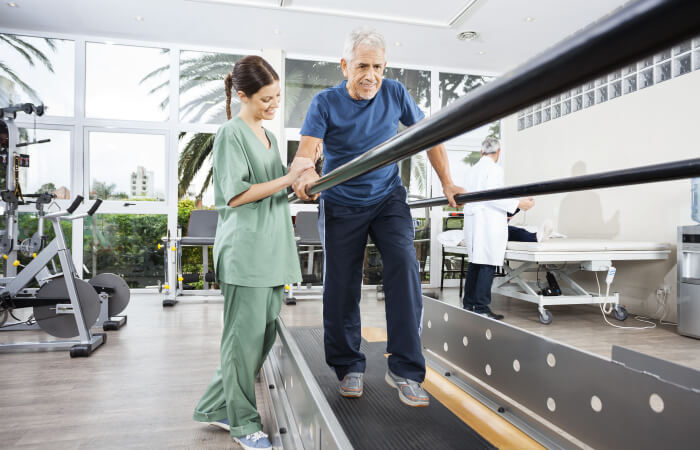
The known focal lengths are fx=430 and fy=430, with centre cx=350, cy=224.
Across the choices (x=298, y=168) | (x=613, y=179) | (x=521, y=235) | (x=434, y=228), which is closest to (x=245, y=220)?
(x=298, y=168)

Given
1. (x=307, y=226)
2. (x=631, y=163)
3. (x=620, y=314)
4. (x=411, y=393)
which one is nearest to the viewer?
(x=411, y=393)

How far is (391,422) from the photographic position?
4.22 ft

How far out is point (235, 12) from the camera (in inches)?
179

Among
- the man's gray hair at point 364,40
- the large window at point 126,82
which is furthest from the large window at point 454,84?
the man's gray hair at point 364,40

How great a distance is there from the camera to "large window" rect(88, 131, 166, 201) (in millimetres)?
5301

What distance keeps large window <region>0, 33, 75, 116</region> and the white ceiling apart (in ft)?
0.58

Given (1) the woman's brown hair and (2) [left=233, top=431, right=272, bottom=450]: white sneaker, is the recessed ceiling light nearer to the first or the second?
(1) the woman's brown hair

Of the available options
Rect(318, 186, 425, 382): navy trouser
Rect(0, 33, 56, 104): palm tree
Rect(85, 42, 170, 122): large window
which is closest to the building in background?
Rect(85, 42, 170, 122): large window

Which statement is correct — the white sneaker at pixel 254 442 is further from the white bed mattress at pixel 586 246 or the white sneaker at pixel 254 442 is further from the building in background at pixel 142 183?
the building in background at pixel 142 183

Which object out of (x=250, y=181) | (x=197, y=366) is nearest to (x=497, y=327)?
(x=250, y=181)

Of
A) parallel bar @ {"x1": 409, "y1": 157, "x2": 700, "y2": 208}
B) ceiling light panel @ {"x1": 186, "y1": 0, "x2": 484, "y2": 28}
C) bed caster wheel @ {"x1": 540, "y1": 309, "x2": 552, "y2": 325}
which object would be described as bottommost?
bed caster wheel @ {"x1": 540, "y1": 309, "x2": 552, "y2": 325}

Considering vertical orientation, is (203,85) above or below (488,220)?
above

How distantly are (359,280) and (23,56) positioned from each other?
5778 millimetres

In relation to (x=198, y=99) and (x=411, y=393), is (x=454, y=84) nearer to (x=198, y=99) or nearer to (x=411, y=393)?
(x=198, y=99)
